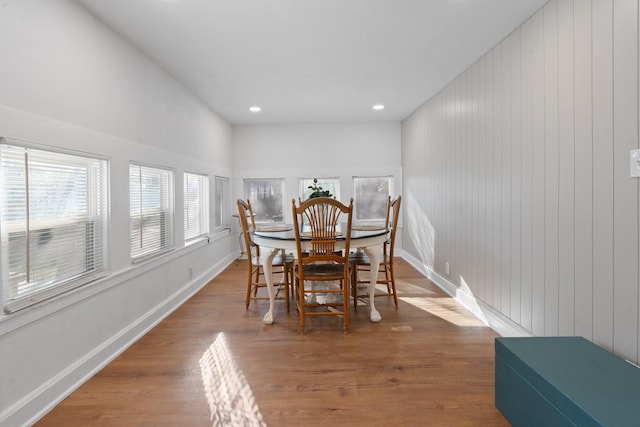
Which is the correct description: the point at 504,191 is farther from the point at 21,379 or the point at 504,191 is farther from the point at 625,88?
the point at 21,379

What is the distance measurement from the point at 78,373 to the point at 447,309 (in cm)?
304

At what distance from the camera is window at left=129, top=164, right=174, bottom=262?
2.75m

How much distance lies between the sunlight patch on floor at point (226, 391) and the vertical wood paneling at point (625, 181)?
6.19 ft

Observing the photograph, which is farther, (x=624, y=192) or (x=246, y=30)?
(x=246, y=30)

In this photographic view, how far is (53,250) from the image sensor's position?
1.91 meters

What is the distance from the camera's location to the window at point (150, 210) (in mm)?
2748

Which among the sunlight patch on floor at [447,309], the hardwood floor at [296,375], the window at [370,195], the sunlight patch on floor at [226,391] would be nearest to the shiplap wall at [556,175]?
the sunlight patch on floor at [447,309]

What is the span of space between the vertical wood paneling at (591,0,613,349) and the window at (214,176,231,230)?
14.4ft

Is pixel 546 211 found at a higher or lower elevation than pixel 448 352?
higher

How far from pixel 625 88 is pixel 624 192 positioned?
512 millimetres

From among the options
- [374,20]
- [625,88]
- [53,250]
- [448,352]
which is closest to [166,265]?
[53,250]

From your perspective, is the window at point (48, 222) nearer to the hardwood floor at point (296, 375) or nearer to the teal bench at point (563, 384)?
the hardwood floor at point (296, 375)

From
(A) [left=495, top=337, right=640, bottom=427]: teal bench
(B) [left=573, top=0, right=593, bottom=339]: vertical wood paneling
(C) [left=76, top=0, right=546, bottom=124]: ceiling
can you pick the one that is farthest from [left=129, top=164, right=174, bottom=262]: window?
(B) [left=573, top=0, right=593, bottom=339]: vertical wood paneling

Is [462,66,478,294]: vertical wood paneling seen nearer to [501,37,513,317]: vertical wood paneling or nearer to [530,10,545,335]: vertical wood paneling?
[501,37,513,317]: vertical wood paneling
